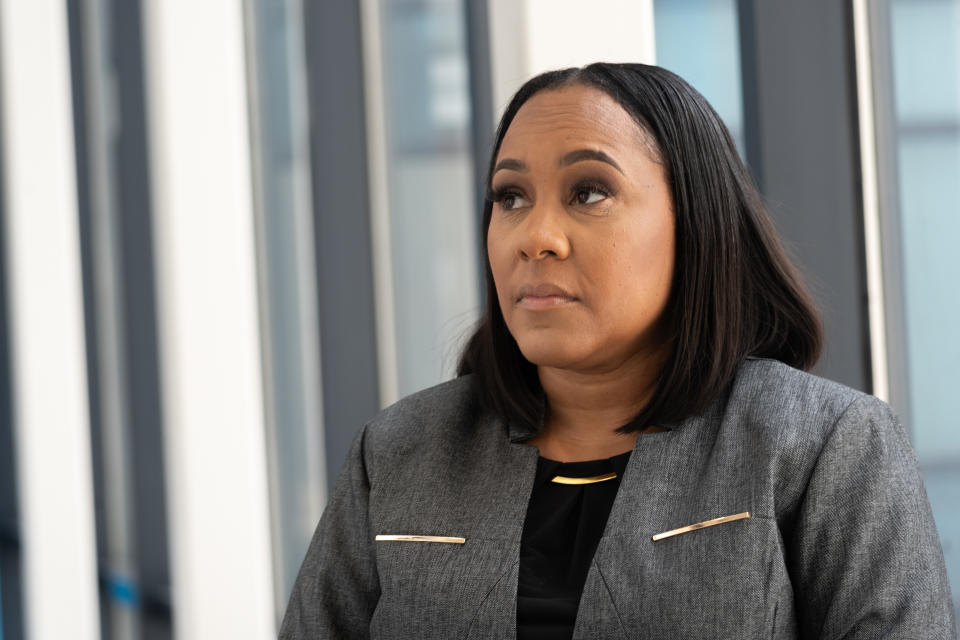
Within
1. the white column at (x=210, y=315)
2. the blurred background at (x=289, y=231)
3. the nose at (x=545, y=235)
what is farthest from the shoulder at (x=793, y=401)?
the white column at (x=210, y=315)

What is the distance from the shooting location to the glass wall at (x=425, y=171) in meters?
2.83

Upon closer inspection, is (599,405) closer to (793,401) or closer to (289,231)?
(793,401)

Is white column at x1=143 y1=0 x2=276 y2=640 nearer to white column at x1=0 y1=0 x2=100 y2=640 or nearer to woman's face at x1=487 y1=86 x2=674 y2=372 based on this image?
white column at x1=0 y1=0 x2=100 y2=640

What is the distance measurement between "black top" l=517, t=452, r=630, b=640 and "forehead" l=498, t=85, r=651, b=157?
367 mm

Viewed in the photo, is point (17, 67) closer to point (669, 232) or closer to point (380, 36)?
point (380, 36)

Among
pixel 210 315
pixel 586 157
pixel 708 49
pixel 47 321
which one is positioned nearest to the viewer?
pixel 586 157

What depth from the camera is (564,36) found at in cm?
196

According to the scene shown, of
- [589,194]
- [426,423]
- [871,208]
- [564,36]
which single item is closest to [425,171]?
[564,36]

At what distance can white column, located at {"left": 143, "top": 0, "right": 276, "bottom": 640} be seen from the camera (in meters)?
3.00

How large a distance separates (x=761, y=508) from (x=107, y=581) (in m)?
3.72

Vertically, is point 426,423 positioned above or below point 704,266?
below

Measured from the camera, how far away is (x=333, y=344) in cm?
277

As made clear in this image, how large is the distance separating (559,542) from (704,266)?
0.36 meters

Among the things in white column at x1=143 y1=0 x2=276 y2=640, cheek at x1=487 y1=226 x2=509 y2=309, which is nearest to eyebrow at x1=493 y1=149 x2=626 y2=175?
cheek at x1=487 y1=226 x2=509 y2=309
